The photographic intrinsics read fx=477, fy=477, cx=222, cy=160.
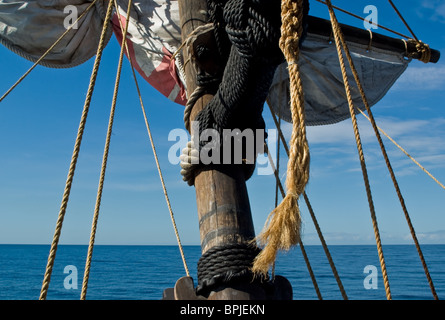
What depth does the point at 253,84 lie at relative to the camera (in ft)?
6.44

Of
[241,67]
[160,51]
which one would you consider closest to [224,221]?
[241,67]

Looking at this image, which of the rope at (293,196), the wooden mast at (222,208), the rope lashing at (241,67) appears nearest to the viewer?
the rope at (293,196)

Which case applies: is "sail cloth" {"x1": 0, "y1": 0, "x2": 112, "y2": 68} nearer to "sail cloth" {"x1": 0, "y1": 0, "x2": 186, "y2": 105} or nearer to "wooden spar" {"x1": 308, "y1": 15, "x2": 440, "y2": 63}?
"sail cloth" {"x1": 0, "y1": 0, "x2": 186, "y2": 105}

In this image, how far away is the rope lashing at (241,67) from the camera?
170cm

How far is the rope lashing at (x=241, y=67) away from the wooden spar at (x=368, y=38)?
2.90 metres

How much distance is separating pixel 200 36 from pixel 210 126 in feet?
1.52

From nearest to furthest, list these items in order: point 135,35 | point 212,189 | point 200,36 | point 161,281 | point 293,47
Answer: point 293,47 → point 212,189 → point 200,36 → point 135,35 → point 161,281

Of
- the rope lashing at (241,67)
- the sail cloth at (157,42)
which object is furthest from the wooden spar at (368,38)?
the rope lashing at (241,67)

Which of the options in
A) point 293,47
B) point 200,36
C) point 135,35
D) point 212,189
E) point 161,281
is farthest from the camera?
point 161,281

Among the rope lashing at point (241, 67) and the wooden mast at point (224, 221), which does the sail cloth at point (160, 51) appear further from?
the wooden mast at point (224, 221)

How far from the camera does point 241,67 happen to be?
6.25 feet

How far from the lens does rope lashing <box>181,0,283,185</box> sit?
67.0 inches
